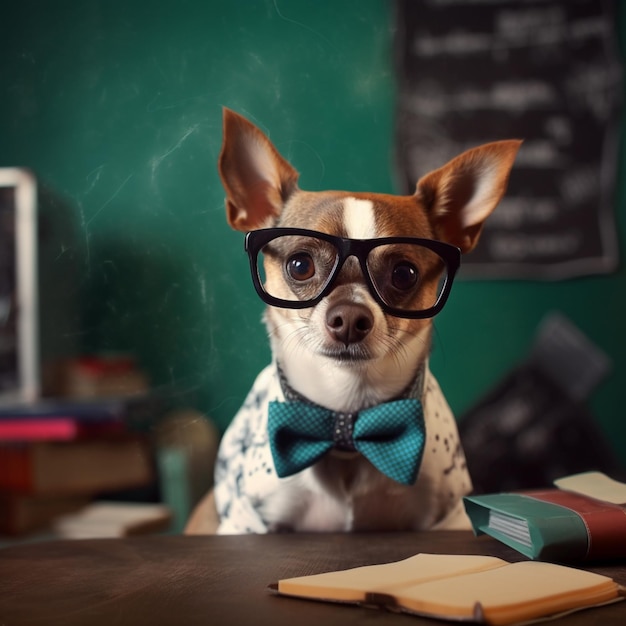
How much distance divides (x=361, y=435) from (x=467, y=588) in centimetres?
38

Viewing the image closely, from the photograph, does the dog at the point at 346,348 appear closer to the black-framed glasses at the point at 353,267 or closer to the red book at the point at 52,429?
the black-framed glasses at the point at 353,267

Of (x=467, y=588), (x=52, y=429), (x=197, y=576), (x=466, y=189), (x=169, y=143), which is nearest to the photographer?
(x=467, y=588)

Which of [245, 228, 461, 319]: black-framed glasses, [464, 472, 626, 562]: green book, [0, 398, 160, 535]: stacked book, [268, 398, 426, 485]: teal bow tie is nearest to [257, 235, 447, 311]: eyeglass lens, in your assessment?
[245, 228, 461, 319]: black-framed glasses

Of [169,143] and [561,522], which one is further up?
[169,143]

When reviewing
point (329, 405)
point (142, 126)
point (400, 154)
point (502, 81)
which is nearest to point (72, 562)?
point (329, 405)

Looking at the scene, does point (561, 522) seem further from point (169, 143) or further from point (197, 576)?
point (169, 143)

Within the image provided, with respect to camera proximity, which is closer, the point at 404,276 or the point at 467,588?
the point at 467,588

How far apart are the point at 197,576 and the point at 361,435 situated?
331mm

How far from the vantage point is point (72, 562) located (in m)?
0.97

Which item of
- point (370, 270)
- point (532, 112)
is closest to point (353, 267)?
point (370, 270)

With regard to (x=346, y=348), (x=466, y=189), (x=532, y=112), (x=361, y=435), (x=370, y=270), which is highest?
(x=532, y=112)

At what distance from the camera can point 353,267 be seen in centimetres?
111

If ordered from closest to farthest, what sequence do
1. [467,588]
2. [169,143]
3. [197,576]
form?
[467,588] → [197,576] → [169,143]

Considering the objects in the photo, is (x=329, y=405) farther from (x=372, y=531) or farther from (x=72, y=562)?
(x=72, y=562)
